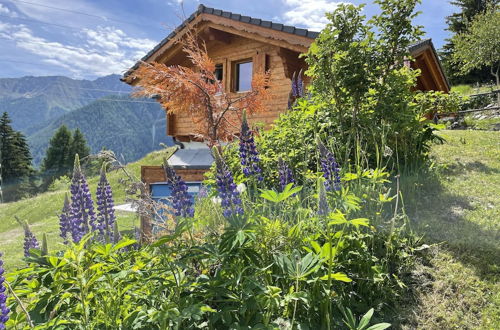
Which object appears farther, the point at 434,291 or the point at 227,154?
the point at 227,154

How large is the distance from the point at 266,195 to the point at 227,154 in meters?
3.61

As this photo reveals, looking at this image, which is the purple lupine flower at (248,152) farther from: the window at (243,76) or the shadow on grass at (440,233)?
the window at (243,76)

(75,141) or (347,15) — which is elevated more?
(347,15)

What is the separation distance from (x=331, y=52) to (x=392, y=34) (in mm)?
858

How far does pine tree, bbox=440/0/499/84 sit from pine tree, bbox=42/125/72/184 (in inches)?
1994

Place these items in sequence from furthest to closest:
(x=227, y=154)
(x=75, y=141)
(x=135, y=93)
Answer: (x=75, y=141), (x=135, y=93), (x=227, y=154)

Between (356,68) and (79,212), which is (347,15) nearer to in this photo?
(356,68)

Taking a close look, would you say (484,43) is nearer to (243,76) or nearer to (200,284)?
(243,76)

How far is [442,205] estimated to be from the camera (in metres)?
3.68

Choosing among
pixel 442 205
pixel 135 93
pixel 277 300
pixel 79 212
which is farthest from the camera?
pixel 135 93

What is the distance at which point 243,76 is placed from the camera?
40.3ft

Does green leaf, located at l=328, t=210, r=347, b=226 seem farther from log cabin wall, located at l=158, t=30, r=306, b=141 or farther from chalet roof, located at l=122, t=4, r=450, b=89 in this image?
log cabin wall, located at l=158, t=30, r=306, b=141

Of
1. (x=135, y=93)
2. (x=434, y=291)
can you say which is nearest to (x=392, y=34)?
(x=434, y=291)

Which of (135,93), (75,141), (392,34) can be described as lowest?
(75,141)
